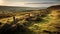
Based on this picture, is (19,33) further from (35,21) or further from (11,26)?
(35,21)

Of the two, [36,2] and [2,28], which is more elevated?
[36,2]

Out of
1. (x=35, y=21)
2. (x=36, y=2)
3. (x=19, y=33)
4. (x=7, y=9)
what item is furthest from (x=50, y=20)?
(x=7, y=9)

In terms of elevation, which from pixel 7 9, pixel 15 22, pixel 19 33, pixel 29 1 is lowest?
pixel 19 33

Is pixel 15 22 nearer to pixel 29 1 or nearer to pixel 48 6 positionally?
pixel 29 1

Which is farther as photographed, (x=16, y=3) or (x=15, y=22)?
(x=16, y=3)

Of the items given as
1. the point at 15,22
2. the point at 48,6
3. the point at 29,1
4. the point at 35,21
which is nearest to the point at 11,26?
the point at 15,22

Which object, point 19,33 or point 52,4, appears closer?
point 19,33

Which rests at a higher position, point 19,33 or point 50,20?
point 50,20
